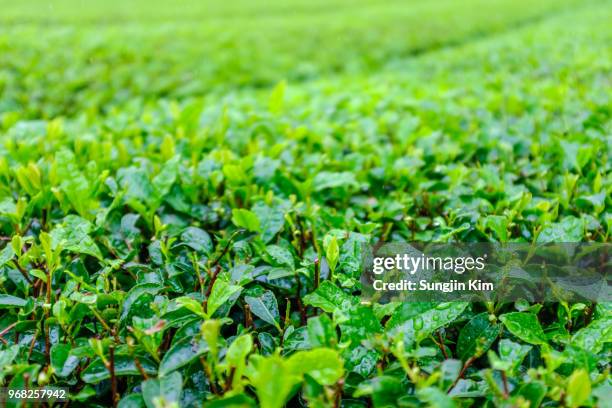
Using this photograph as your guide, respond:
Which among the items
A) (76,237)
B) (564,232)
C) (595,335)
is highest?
(76,237)

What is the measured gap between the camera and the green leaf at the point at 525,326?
4.02 feet

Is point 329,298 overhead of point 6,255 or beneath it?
beneath

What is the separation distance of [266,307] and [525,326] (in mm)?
624

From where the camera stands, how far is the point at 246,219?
1599mm

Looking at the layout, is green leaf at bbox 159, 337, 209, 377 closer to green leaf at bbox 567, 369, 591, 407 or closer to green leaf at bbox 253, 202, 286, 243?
green leaf at bbox 253, 202, 286, 243

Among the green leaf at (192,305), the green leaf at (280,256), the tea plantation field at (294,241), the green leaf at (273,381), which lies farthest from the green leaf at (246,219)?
the green leaf at (273,381)

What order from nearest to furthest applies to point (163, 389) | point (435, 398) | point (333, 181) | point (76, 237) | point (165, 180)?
point (435, 398), point (163, 389), point (76, 237), point (165, 180), point (333, 181)

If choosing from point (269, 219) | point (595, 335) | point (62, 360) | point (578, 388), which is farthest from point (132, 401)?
point (595, 335)

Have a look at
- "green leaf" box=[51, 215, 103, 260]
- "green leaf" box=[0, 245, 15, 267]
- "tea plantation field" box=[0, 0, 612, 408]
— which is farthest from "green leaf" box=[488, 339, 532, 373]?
"green leaf" box=[0, 245, 15, 267]

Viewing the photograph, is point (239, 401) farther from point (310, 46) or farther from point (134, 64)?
point (310, 46)

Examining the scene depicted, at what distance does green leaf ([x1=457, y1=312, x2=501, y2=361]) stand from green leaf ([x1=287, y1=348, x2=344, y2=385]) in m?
0.37

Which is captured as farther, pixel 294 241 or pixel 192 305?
pixel 294 241

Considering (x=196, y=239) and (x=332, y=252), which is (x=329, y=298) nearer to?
(x=332, y=252)

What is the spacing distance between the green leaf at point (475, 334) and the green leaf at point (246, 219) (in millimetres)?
674
